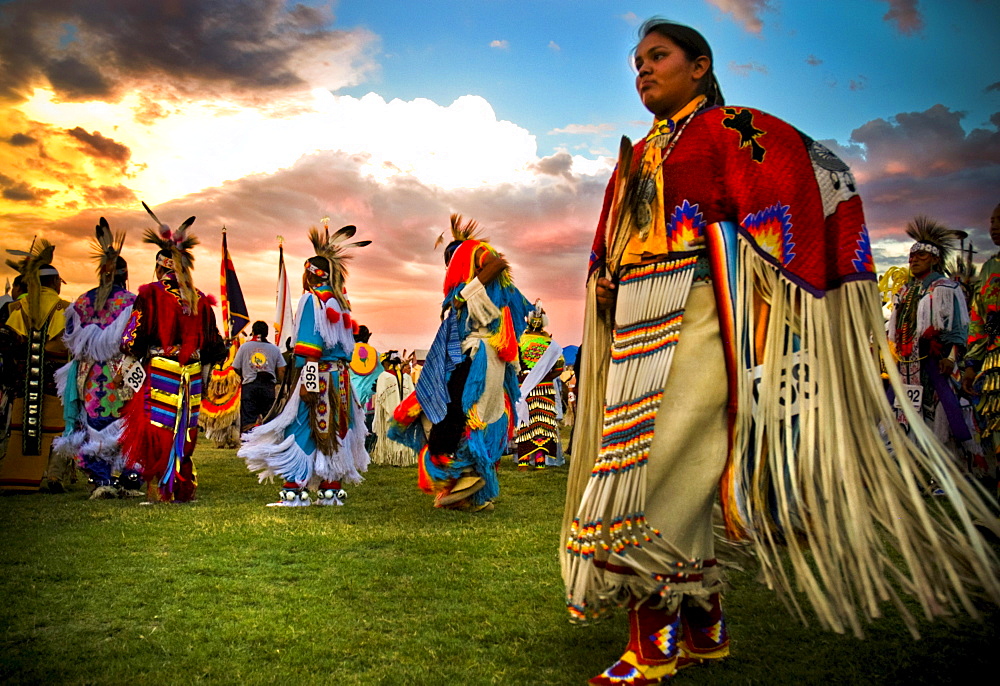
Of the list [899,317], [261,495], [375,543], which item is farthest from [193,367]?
[899,317]

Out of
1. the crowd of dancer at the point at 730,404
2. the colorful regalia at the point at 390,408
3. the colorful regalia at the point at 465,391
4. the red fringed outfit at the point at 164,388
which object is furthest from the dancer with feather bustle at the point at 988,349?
the colorful regalia at the point at 390,408

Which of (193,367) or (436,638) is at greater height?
(193,367)

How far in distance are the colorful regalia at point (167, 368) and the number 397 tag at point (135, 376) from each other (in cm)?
12

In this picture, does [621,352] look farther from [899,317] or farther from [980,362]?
[899,317]

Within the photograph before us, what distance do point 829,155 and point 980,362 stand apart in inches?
133

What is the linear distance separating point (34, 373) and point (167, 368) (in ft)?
5.89

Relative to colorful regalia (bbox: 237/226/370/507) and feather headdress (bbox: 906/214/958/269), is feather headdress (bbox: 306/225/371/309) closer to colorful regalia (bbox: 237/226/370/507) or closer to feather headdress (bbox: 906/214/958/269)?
colorful regalia (bbox: 237/226/370/507)

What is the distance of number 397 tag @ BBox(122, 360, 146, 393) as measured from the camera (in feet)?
22.2

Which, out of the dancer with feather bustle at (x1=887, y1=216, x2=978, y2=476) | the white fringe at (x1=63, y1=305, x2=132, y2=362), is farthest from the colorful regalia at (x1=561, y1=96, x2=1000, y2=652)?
the white fringe at (x1=63, y1=305, x2=132, y2=362)

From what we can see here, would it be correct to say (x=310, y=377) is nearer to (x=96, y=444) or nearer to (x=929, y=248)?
(x=96, y=444)

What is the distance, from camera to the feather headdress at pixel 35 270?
7.19 metres

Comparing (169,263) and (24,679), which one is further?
(169,263)

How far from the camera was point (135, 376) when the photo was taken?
22.3 feet

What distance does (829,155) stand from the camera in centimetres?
246
